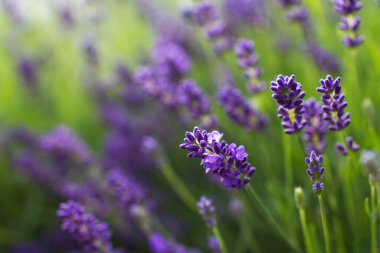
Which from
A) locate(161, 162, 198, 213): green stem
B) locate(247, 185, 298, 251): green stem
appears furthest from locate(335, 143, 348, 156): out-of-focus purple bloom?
locate(161, 162, 198, 213): green stem

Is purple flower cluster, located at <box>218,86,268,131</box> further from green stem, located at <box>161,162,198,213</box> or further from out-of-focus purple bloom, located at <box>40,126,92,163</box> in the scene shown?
out-of-focus purple bloom, located at <box>40,126,92,163</box>

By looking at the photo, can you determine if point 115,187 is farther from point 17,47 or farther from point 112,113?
point 17,47

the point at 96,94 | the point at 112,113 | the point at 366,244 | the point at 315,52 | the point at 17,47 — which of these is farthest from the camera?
the point at 17,47

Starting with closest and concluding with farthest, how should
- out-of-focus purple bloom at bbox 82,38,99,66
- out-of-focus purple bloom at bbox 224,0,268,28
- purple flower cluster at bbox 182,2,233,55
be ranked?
purple flower cluster at bbox 182,2,233,55
out-of-focus purple bloom at bbox 82,38,99,66
out-of-focus purple bloom at bbox 224,0,268,28

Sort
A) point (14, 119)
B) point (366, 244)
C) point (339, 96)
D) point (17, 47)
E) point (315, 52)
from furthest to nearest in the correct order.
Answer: point (17, 47)
point (14, 119)
point (315, 52)
point (366, 244)
point (339, 96)

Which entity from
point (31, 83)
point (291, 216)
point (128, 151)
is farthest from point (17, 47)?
point (291, 216)

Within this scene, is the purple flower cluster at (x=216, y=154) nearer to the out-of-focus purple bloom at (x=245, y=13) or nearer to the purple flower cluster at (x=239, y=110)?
the purple flower cluster at (x=239, y=110)
